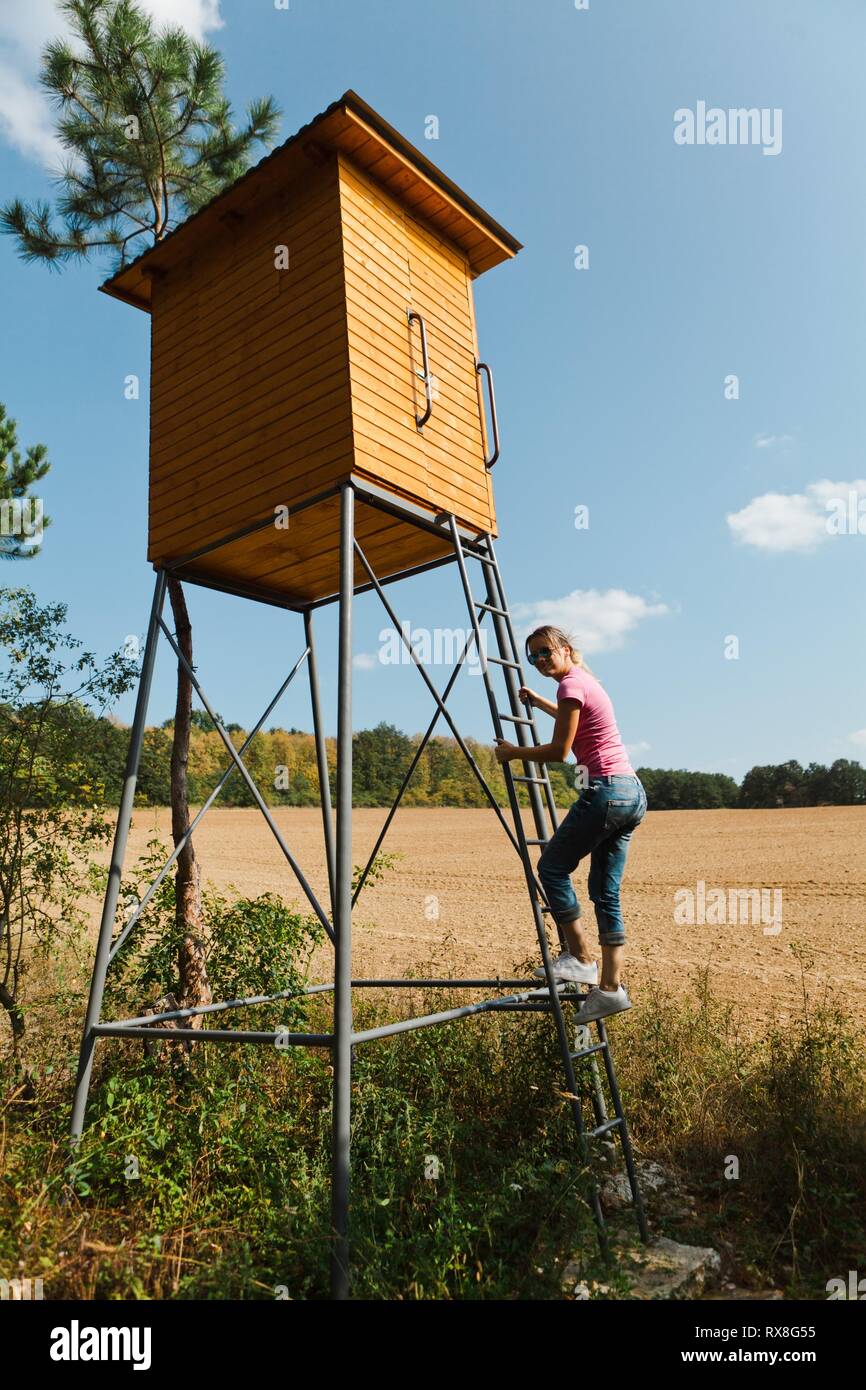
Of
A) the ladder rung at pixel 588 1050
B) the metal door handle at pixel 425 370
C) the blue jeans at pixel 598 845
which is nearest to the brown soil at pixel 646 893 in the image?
Result: the ladder rung at pixel 588 1050

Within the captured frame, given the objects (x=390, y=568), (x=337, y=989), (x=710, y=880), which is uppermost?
(x=390, y=568)

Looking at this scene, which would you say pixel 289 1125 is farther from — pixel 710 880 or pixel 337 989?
pixel 710 880

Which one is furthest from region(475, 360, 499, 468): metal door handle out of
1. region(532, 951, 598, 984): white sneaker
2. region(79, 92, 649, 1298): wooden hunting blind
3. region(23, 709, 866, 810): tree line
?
region(23, 709, 866, 810): tree line

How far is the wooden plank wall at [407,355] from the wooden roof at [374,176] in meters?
0.13

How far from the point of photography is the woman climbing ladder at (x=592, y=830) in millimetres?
5230

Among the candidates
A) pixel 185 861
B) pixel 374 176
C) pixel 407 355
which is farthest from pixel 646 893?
pixel 374 176

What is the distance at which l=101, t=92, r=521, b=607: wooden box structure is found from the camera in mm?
6102

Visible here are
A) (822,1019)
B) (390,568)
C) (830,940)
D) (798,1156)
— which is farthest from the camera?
(830,940)

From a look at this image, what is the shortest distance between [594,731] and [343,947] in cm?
213

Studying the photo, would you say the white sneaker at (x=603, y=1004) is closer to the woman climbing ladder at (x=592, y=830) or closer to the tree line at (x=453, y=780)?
the woman climbing ladder at (x=592, y=830)

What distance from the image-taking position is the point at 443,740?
5962cm

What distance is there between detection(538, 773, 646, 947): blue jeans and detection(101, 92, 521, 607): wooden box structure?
8.81ft

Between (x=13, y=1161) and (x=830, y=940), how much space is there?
14.8 metres
